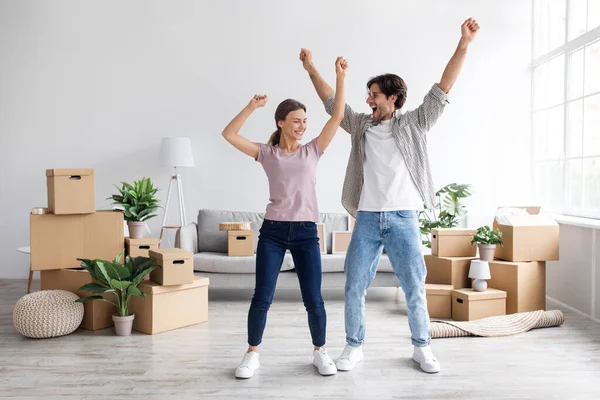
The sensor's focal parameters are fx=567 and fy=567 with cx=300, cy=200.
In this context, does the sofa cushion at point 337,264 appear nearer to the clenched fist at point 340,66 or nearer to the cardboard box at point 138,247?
the cardboard box at point 138,247

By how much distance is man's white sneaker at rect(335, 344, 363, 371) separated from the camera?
271cm

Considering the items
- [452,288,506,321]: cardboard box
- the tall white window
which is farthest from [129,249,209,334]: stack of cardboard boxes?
the tall white window

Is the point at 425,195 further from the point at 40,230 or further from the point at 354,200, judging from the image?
the point at 40,230

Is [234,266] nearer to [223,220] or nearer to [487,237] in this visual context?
[223,220]

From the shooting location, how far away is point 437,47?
18.4 feet

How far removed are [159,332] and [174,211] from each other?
226 cm

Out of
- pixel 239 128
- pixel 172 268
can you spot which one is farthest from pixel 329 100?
pixel 172 268

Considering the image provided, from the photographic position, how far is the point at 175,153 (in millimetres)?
5164

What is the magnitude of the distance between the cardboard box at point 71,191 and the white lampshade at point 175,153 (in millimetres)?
1572

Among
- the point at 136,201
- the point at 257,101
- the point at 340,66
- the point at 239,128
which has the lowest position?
the point at 136,201

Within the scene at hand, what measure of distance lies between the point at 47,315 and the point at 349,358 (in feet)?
5.86

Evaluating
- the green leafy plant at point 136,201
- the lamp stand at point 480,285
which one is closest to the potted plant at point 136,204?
the green leafy plant at point 136,201

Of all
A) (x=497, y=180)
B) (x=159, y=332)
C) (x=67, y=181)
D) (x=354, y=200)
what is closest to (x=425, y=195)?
(x=354, y=200)

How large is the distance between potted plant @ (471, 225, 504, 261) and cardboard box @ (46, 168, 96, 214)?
264 centimetres
